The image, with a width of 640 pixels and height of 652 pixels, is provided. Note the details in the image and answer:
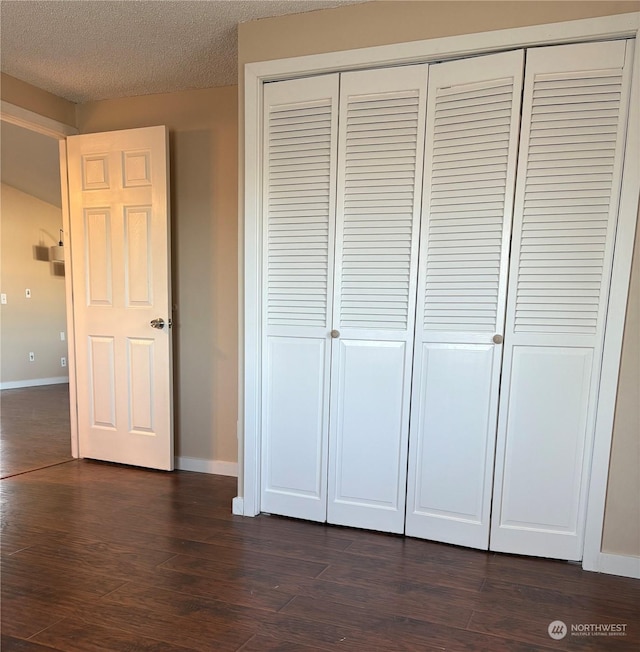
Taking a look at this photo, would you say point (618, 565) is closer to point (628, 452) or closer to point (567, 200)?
point (628, 452)

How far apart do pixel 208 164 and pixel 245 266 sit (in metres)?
1.00

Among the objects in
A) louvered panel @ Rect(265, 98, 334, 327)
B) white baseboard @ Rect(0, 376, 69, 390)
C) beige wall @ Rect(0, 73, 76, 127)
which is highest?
beige wall @ Rect(0, 73, 76, 127)

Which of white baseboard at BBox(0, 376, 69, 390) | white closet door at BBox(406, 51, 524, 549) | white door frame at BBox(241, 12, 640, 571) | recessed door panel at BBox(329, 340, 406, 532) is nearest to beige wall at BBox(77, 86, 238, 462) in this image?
white door frame at BBox(241, 12, 640, 571)

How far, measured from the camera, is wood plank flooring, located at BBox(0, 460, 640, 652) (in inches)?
58.6

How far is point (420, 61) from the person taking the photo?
6.51ft

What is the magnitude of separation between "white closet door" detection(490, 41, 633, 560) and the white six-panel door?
2.01 meters

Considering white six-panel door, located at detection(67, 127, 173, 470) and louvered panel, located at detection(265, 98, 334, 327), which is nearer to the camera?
louvered panel, located at detection(265, 98, 334, 327)

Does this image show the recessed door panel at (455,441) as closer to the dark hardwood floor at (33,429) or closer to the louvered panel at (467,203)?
the louvered panel at (467,203)

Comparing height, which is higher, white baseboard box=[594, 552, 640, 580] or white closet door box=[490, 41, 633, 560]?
white closet door box=[490, 41, 633, 560]

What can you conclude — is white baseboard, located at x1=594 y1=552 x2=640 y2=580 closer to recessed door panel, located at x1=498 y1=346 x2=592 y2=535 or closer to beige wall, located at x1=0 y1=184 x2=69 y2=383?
recessed door panel, located at x1=498 y1=346 x2=592 y2=535

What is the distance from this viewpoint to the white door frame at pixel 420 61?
1.78m

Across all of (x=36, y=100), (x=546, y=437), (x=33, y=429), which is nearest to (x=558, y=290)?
(x=546, y=437)

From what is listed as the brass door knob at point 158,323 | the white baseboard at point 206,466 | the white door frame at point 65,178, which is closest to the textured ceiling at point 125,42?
the white door frame at point 65,178

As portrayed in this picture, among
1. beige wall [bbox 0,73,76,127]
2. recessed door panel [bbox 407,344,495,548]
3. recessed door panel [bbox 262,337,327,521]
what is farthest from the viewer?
beige wall [bbox 0,73,76,127]
